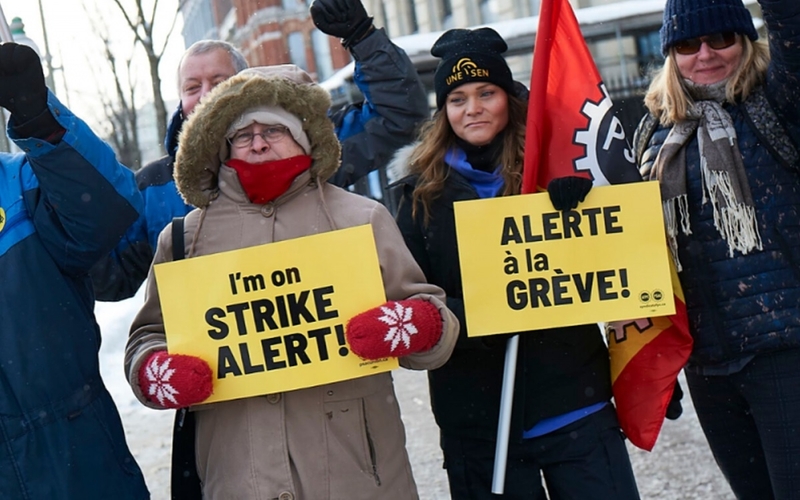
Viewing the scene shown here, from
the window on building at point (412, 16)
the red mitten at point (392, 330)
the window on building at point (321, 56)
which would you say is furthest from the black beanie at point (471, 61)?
the window on building at point (321, 56)

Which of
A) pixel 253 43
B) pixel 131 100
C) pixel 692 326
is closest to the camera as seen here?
pixel 692 326

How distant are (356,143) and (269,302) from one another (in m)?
1.13

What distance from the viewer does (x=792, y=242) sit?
9.62ft

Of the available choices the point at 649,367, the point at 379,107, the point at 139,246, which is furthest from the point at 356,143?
the point at 649,367

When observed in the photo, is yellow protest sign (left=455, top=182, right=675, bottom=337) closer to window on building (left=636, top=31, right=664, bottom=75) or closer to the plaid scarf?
the plaid scarf

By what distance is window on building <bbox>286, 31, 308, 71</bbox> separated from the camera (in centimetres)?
4225

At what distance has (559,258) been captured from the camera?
292cm

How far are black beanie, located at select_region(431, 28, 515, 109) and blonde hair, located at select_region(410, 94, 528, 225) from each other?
2.9 inches

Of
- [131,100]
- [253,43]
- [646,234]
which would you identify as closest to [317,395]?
[646,234]

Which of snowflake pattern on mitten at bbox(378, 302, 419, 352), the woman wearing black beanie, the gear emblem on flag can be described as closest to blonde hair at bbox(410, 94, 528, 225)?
the woman wearing black beanie

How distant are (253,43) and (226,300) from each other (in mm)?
41375

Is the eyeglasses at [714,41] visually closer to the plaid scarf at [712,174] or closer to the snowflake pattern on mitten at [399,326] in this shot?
the plaid scarf at [712,174]

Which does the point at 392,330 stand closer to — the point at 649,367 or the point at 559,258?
the point at 559,258

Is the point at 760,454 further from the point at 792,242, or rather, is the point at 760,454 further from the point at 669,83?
the point at 669,83
